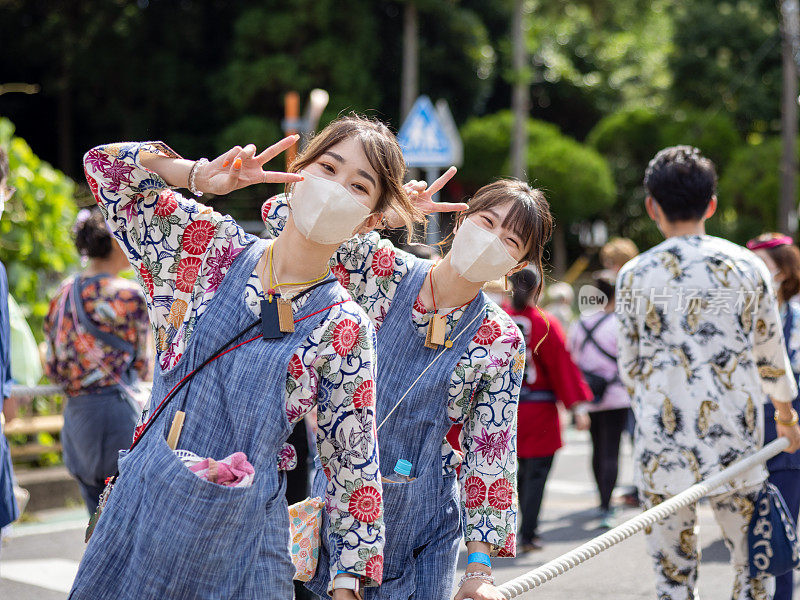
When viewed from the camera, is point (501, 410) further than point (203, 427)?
Yes

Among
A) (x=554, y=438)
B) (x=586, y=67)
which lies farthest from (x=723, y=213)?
(x=554, y=438)

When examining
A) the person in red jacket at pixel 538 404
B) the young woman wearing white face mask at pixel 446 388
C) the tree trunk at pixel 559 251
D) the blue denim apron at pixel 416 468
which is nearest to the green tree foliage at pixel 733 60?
the tree trunk at pixel 559 251

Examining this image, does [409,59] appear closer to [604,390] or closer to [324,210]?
[604,390]

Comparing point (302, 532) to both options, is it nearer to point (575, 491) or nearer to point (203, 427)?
point (203, 427)

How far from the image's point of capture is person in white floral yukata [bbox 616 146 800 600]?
11.7 feet

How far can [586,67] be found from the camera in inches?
1255

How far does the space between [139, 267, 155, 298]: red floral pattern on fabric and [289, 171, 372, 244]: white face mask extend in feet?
1.24

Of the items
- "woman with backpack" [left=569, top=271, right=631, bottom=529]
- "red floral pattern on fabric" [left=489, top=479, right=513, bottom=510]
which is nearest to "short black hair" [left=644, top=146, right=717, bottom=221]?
"red floral pattern on fabric" [left=489, top=479, right=513, bottom=510]

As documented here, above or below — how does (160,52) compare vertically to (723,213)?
above

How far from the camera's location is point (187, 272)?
214cm

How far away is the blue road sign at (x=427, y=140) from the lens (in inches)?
361

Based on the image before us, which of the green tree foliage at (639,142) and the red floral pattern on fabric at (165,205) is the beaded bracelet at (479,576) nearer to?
the red floral pattern on fabric at (165,205)

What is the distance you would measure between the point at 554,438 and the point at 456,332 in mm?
4092

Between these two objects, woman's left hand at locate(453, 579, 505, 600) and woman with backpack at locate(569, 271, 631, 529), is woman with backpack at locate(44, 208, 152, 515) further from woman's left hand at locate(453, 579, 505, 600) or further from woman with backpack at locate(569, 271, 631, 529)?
woman with backpack at locate(569, 271, 631, 529)
